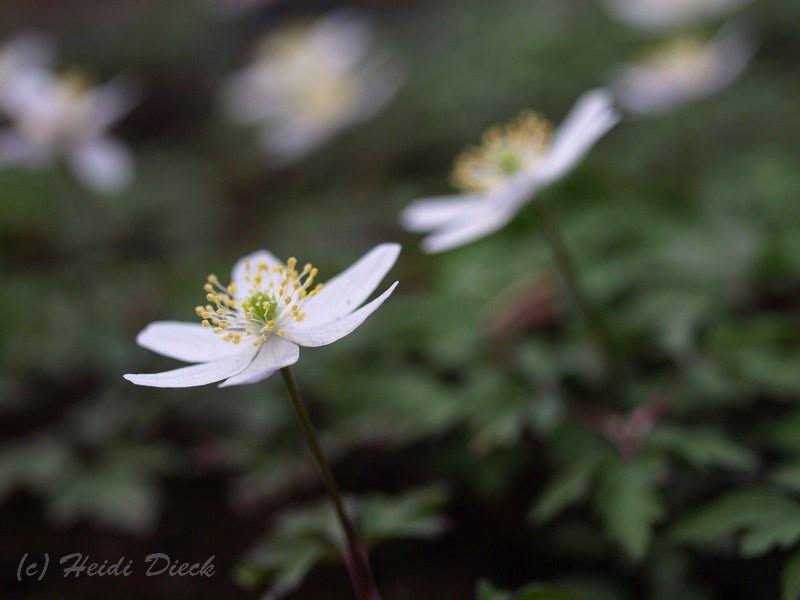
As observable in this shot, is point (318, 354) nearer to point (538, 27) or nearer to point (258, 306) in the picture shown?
point (258, 306)

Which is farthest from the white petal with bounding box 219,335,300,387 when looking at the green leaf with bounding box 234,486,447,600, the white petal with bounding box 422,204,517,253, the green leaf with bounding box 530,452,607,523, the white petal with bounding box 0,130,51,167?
the white petal with bounding box 0,130,51,167

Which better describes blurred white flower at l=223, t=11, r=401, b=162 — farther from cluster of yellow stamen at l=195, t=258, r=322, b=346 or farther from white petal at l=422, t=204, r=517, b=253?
cluster of yellow stamen at l=195, t=258, r=322, b=346

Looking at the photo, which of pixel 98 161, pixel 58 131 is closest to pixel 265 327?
pixel 98 161

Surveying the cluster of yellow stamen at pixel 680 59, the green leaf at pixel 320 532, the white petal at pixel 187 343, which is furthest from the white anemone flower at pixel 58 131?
the cluster of yellow stamen at pixel 680 59

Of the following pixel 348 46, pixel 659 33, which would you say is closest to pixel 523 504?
pixel 659 33

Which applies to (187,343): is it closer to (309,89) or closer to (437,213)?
(437,213)

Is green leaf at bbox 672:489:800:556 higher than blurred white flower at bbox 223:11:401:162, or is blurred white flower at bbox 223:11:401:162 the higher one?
blurred white flower at bbox 223:11:401:162
